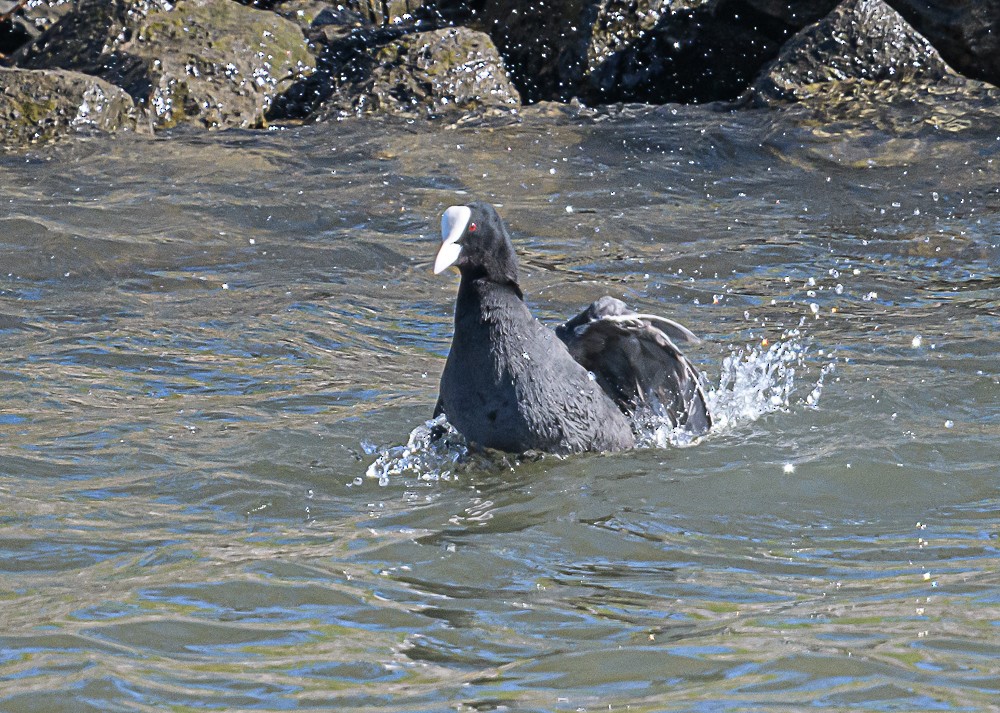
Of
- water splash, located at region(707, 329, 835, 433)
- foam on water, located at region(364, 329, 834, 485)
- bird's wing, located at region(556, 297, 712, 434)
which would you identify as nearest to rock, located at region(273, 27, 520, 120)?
foam on water, located at region(364, 329, 834, 485)

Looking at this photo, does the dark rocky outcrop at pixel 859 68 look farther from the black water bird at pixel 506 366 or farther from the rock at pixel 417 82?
the black water bird at pixel 506 366

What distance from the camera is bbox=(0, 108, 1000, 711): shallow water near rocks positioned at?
328 cm

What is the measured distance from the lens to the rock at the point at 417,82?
10.8 meters

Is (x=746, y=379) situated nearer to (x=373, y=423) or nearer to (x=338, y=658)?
(x=373, y=423)

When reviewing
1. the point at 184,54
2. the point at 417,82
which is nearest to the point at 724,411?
the point at 417,82

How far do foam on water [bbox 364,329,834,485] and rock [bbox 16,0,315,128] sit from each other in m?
5.67

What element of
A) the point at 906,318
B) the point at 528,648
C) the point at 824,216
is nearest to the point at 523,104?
the point at 824,216

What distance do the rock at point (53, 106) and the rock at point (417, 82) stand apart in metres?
1.42

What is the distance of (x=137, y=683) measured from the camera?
3.18 m

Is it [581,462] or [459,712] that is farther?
[581,462]

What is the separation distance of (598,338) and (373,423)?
3.19 feet

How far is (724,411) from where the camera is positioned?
5.64 metres

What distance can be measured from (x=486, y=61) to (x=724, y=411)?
6.06 metres

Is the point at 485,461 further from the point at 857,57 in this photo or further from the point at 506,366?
the point at 857,57
